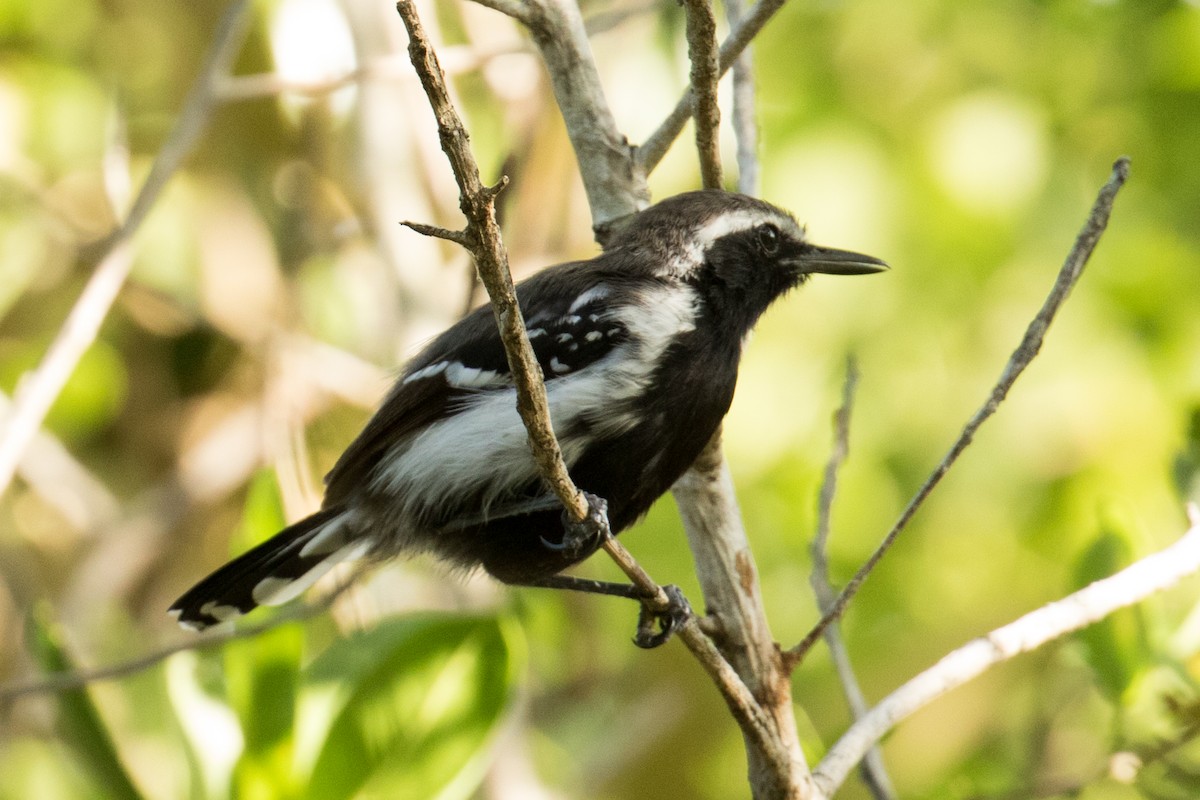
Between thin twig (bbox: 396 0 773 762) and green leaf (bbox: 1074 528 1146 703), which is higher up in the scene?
thin twig (bbox: 396 0 773 762)

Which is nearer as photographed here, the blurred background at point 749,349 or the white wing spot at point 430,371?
the white wing spot at point 430,371

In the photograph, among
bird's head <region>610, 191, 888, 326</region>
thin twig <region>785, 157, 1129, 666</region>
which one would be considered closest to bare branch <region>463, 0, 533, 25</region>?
bird's head <region>610, 191, 888, 326</region>

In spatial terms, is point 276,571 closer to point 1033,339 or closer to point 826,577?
point 826,577

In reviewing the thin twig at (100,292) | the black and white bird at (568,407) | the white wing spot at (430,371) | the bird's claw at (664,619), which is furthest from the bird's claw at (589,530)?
the thin twig at (100,292)

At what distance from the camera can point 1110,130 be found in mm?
5688

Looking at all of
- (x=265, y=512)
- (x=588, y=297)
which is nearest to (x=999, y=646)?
(x=588, y=297)

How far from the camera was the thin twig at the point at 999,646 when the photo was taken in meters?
2.93

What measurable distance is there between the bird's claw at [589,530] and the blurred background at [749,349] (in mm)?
1511

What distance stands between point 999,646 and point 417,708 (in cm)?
155

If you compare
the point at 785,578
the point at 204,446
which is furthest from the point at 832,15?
the point at 204,446

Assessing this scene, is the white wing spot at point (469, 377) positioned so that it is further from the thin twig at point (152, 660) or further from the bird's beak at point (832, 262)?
the bird's beak at point (832, 262)

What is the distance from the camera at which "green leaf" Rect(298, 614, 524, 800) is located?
3.45 m

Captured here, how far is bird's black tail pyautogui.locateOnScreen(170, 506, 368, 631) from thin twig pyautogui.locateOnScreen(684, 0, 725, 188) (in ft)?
5.35

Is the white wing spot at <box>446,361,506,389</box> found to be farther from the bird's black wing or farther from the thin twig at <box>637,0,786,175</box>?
the thin twig at <box>637,0,786,175</box>
